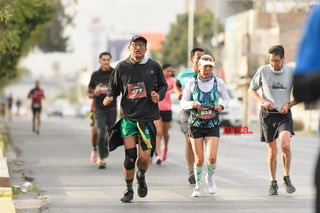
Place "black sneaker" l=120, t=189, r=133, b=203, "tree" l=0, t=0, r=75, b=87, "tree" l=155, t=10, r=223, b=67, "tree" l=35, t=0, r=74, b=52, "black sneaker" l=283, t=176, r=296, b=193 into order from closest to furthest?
"black sneaker" l=120, t=189, r=133, b=203 < "black sneaker" l=283, t=176, r=296, b=193 < "tree" l=0, t=0, r=75, b=87 < "tree" l=35, t=0, r=74, b=52 < "tree" l=155, t=10, r=223, b=67

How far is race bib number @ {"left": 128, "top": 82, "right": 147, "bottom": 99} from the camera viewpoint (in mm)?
11078

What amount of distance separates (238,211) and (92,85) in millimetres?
6306

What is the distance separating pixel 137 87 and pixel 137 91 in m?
0.05

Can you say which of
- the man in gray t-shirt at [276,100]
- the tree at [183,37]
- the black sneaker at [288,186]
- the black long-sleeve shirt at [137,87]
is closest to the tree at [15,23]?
the black long-sleeve shirt at [137,87]

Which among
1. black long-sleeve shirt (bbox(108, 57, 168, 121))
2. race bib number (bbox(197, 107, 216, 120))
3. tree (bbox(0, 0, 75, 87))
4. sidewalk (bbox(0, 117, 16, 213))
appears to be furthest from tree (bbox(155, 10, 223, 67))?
black long-sleeve shirt (bbox(108, 57, 168, 121))

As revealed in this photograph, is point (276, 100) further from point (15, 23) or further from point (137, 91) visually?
point (15, 23)

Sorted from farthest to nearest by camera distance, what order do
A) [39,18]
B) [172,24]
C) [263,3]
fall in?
[172,24] → [263,3] → [39,18]

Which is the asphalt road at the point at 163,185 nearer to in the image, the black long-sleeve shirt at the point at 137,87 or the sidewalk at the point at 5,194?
the sidewalk at the point at 5,194

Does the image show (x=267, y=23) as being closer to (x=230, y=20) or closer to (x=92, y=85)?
(x=230, y=20)

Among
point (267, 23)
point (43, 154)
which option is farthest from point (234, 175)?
point (267, 23)

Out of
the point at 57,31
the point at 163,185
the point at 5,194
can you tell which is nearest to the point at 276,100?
the point at 163,185

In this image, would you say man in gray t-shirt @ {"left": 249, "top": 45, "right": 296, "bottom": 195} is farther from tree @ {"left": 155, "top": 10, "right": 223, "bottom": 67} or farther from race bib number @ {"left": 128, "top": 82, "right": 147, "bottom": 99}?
tree @ {"left": 155, "top": 10, "right": 223, "bottom": 67}

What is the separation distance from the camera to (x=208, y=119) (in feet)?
38.4

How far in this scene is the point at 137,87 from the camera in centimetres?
1108
